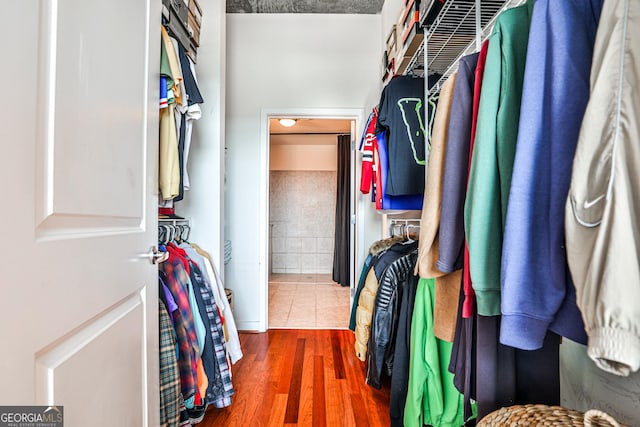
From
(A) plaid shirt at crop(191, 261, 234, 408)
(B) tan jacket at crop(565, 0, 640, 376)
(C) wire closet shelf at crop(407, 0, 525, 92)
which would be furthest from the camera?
(A) plaid shirt at crop(191, 261, 234, 408)

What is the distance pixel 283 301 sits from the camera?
12.5ft

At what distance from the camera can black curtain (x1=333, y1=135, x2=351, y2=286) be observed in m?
4.80

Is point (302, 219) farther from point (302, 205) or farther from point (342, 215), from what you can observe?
point (342, 215)

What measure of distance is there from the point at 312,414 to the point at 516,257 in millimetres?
1459

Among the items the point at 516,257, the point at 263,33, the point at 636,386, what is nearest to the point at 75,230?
the point at 516,257

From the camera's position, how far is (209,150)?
6.75 feet

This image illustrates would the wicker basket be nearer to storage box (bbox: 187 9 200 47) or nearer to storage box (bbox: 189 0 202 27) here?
storage box (bbox: 187 9 200 47)

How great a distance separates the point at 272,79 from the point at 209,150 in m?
1.23

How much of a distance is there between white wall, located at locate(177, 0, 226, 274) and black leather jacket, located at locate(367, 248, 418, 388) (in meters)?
1.05

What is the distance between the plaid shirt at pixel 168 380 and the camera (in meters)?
1.21

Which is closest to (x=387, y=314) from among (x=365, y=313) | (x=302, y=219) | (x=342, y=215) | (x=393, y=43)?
(x=365, y=313)

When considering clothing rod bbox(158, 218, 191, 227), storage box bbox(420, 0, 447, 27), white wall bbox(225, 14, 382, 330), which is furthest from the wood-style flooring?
storage box bbox(420, 0, 447, 27)

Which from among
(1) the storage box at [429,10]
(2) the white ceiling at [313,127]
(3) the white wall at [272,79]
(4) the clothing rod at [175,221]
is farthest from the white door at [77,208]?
(2) the white ceiling at [313,127]

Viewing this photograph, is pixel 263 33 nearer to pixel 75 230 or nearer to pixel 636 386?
pixel 75 230
